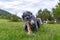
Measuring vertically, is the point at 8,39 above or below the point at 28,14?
below

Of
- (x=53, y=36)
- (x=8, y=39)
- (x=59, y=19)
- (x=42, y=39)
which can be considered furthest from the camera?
(x=59, y=19)

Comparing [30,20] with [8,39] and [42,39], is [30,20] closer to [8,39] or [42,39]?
[8,39]

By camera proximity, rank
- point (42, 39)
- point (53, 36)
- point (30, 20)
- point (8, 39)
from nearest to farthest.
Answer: point (53, 36) → point (42, 39) → point (8, 39) → point (30, 20)

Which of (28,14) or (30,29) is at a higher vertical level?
(28,14)

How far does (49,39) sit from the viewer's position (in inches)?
180

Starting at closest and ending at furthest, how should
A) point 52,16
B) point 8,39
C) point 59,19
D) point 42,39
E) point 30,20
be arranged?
point 42,39 < point 8,39 < point 30,20 < point 59,19 < point 52,16

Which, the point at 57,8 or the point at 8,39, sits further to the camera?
the point at 57,8

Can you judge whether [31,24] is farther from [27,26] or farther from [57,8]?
[57,8]

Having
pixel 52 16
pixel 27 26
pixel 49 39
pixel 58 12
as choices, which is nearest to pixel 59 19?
pixel 58 12

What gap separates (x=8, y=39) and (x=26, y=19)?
3.09m

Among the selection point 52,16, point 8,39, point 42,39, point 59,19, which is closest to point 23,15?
point 8,39

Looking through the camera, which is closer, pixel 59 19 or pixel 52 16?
pixel 59 19

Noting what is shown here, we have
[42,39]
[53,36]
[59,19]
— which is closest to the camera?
[53,36]

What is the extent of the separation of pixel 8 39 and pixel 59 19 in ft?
198
